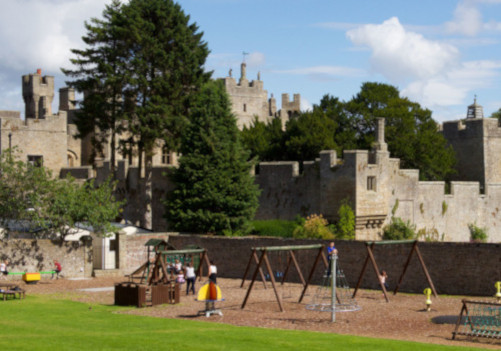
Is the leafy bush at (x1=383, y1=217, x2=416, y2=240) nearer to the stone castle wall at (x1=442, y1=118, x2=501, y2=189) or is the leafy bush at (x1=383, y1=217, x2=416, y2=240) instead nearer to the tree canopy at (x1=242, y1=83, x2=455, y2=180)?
the tree canopy at (x1=242, y1=83, x2=455, y2=180)

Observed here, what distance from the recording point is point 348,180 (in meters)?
40.8

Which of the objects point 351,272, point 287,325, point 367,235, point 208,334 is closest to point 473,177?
point 367,235

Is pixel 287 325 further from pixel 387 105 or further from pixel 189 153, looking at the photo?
pixel 387 105

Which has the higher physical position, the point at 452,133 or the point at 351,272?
the point at 452,133

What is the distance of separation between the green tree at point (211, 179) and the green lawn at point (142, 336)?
1739 cm

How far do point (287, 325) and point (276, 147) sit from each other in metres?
32.1

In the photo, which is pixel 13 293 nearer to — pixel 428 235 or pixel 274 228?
pixel 274 228

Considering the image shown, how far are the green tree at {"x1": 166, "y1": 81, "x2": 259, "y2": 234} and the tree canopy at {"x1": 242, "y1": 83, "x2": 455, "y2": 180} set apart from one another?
9.74m

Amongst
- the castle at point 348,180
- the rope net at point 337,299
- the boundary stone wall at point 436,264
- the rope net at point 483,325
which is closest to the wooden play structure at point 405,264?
the rope net at point 337,299

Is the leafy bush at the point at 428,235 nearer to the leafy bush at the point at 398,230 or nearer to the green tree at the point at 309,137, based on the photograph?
the leafy bush at the point at 398,230

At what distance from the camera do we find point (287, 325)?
2239 cm

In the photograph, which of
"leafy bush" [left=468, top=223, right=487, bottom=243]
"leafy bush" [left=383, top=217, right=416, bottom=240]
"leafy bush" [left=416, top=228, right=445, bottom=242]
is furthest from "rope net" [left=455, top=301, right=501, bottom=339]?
"leafy bush" [left=468, top=223, right=487, bottom=243]

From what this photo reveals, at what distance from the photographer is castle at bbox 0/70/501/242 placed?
41.4 m

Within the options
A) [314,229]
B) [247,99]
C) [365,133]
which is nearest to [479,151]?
[365,133]
